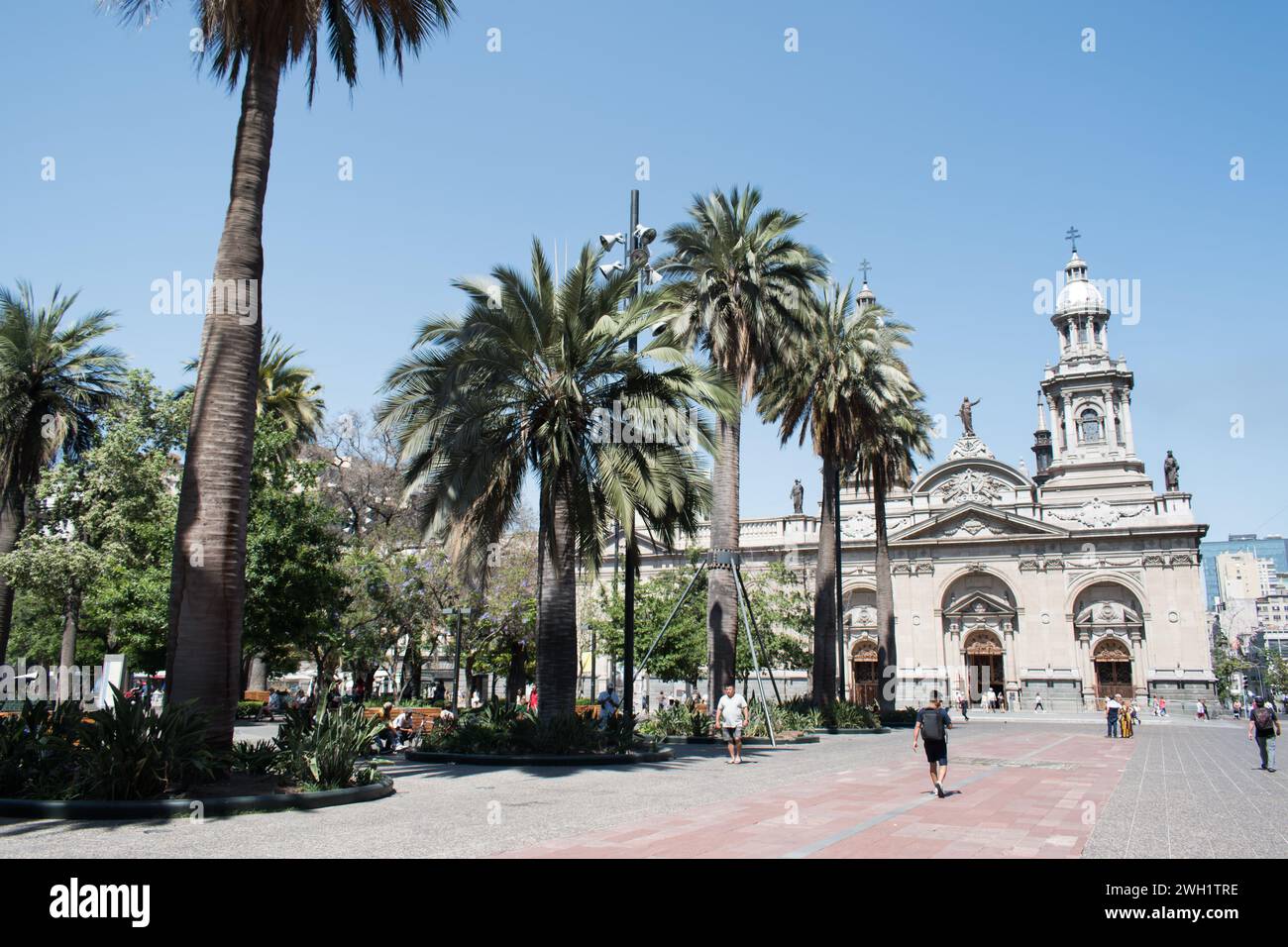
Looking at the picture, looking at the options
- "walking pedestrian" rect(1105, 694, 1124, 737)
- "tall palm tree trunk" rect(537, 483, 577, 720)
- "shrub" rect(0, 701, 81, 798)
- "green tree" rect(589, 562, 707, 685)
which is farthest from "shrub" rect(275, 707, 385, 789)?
"walking pedestrian" rect(1105, 694, 1124, 737)

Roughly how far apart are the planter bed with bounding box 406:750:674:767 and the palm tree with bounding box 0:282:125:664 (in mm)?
14085

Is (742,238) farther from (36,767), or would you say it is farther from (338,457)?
(338,457)

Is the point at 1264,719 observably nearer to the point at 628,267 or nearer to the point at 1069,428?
the point at 628,267

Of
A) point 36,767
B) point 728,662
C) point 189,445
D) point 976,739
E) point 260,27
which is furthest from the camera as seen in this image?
point 976,739

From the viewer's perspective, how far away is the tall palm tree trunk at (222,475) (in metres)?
11.2

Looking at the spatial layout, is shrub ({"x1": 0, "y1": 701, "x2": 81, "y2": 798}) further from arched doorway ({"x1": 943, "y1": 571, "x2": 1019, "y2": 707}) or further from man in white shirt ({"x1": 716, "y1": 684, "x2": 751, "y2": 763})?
arched doorway ({"x1": 943, "y1": 571, "x2": 1019, "y2": 707})

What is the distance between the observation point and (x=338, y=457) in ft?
134

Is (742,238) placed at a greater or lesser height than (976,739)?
greater

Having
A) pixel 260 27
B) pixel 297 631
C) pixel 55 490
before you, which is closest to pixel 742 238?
pixel 260 27

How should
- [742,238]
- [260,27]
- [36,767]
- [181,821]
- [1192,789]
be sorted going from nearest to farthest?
[181,821]
[36,767]
[260,27]
[1192,789]
[742,238]

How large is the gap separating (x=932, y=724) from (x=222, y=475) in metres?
10.1

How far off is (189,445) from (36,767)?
160 inches

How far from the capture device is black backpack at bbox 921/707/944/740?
1296 centimetres

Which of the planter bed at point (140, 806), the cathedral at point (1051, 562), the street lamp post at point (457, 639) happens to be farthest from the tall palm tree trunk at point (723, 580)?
the cathedral at point (1051, 562)
